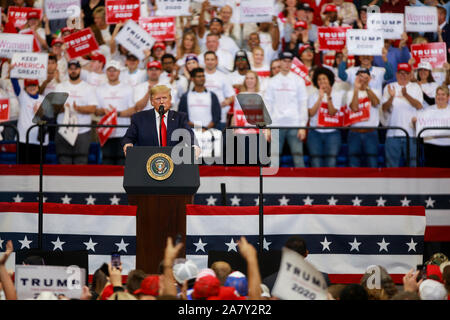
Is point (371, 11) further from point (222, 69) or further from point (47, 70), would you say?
point (47, 70)

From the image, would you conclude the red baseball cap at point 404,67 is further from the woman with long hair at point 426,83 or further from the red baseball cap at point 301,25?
the red baseball cap at point 301,25

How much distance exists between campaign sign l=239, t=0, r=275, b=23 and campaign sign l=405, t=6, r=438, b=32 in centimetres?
212

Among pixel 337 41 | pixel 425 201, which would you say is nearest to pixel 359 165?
pixel 425 201

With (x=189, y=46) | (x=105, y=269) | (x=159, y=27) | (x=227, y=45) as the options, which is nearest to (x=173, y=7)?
Answer: (x=159, y=27)

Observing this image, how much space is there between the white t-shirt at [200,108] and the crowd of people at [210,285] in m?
4.89

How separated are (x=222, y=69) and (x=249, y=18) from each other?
0.99m

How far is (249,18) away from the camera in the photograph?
1378cm

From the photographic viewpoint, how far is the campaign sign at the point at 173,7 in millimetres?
13750

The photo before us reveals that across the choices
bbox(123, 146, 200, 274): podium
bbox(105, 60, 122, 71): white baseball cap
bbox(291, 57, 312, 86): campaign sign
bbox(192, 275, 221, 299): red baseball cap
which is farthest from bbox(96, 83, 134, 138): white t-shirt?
bbox(192, 275, 221, 299): red baseball cap

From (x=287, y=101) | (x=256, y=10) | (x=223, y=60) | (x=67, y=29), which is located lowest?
(x=287, y=101)

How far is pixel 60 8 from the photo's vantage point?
1415 centimetres

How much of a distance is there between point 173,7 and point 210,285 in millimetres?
8333

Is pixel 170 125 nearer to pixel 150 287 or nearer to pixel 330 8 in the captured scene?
pixel 150 287

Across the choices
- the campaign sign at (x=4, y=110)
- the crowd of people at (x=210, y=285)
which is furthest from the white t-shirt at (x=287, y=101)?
the crowd of people at (x=210, y=285)
